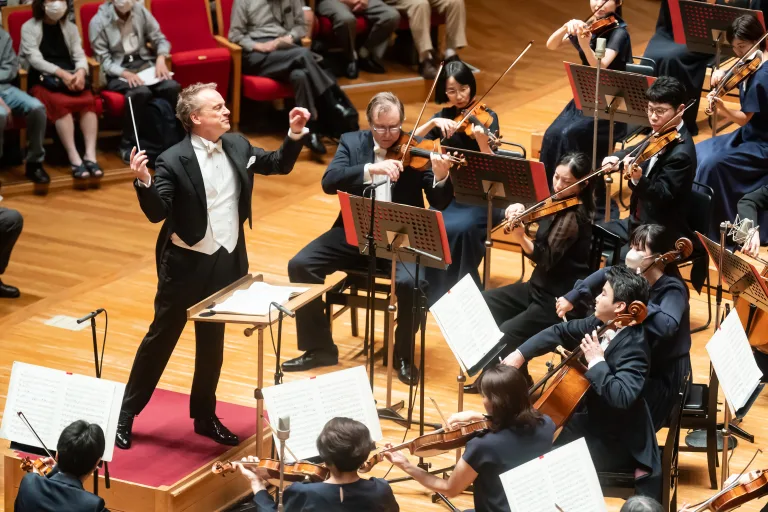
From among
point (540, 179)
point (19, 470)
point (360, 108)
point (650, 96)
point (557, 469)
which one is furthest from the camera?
point (360, 108)

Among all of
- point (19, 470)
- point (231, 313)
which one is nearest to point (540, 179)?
point (231, 313)

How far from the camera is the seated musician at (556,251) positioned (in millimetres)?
5180

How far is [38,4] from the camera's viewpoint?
749cm

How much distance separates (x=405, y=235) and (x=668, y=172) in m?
1.41

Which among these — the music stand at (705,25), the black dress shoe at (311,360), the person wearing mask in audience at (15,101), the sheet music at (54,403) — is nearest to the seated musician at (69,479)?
the sheet music at (54,403)

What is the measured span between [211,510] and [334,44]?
211 inches

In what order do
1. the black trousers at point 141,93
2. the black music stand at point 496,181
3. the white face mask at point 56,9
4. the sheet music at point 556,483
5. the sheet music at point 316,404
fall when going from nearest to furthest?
the sheet music at point 556,483 < the sheet music at point 316,404 < the black music stand at point 496,181 < the white face mask at point 56,9 < the black trousers at point 141,93

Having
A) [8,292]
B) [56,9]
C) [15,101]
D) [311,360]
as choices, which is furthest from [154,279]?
[56,9]

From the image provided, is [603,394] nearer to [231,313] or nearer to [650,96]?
[231,313]

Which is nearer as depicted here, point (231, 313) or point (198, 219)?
point (231, 313)

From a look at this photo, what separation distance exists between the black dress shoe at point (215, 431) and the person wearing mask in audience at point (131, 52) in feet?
11.8

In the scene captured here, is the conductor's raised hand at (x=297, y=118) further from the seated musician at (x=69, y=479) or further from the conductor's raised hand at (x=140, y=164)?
the seated musician at (x=69, y=479)

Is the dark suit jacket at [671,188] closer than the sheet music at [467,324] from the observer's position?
No

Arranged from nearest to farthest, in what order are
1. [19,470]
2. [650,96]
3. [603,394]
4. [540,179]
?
1. [603,394]
2. [19,470]
3. [540,179]
4. [650,96]
